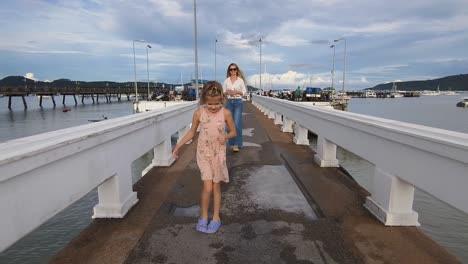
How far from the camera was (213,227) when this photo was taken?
133 inches

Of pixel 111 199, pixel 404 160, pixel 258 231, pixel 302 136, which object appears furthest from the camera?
pixel 302 136

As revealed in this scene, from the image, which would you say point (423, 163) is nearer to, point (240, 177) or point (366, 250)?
point (366, 250)

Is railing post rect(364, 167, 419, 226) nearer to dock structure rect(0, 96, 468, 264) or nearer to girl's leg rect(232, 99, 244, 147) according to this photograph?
dock structure rect(0, 96, 468, 264)

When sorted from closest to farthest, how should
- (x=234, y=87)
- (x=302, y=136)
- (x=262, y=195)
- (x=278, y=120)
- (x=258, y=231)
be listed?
(x=258, y=231)
(x=262, y=195)
(x=234, y=87)
(x=302, y=136)
(x=278, y=120)

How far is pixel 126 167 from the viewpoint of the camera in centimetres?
400

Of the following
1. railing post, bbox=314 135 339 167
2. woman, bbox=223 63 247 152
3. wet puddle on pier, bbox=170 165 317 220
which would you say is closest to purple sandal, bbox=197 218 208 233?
wet puddle on pier, bbox=170 165 317 220

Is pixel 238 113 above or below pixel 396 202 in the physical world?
above

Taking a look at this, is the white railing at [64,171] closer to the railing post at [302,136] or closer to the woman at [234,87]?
the woman at [234,87]

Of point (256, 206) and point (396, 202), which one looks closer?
point (396, 202)

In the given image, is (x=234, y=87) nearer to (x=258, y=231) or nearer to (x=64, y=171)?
(x=258, y=231)

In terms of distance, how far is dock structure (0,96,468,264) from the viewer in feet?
8.77

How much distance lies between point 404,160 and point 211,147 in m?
2.03

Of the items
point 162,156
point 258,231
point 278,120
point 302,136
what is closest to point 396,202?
point 258,231

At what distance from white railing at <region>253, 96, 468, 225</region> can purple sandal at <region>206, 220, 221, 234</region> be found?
188 cm
